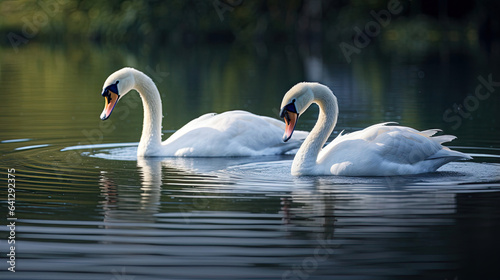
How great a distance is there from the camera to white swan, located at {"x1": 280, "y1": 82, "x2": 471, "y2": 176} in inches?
441

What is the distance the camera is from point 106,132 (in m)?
17.0

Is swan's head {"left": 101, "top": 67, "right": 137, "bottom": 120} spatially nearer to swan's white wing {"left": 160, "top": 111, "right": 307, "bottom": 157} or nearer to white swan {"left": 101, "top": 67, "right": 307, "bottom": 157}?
white swan {"left": 101, "top": 67, "right": 307, "bottom": 157}

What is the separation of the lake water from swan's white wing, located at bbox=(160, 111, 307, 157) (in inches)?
11.9

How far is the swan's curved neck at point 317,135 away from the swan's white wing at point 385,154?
0.44 feet

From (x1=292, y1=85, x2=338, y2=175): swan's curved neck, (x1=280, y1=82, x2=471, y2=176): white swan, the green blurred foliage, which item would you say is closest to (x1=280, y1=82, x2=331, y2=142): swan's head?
(x1=280, y1=82, x2=471, y2=176): white swan

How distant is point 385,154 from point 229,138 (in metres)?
3.47

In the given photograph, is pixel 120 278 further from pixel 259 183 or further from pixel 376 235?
pixel 259 183

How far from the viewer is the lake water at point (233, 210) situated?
718cm

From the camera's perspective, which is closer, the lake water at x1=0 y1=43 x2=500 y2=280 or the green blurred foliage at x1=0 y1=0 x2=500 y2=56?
the lake water at x1=0 y1=43 x2=500 y2=280

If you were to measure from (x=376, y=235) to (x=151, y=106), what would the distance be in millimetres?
7351

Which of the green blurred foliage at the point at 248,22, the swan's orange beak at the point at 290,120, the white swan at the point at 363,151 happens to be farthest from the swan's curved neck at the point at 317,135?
the green blurred foliage at the point at 248,22

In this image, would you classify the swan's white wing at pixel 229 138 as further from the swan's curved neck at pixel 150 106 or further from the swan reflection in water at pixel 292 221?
the swan reflection in water at pixel 292 221

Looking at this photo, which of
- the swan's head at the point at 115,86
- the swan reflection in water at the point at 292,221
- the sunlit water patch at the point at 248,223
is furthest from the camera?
the swan's head at the point at 115,86

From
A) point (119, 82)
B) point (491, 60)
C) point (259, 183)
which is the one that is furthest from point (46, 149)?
point (491, 60)
